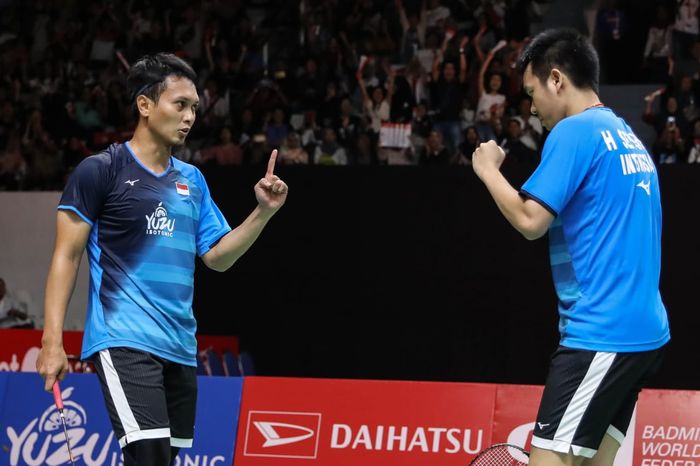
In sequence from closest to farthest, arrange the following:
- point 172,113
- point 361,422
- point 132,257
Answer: point 132,257, point 172,113, point 361,422

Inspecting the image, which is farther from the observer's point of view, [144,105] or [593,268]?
[144,105]

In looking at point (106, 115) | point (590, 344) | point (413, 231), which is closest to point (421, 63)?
point (413, 231)

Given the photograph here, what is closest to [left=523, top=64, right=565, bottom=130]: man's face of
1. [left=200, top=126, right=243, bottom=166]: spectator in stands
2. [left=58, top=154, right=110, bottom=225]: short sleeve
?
[left=58, top=154, right=110, bottom=225]: short sleeve

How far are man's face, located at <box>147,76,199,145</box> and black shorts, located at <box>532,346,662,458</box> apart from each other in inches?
59.3

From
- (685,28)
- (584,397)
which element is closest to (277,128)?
(685,28)

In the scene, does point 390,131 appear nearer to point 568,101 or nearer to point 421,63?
point 421,63

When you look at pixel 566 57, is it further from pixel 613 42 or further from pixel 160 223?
pixel 613 42

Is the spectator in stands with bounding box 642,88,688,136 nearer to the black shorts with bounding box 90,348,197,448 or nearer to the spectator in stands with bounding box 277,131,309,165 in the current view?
the spectator in stands with bounding box 277,131,309,165

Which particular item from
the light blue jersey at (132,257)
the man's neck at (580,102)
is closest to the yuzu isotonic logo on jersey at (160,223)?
the light blue jersey at (132,257)

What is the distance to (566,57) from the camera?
3.28 meters

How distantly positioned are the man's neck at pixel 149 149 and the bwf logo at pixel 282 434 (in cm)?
245

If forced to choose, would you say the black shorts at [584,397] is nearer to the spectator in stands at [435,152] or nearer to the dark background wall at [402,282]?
the dark background wall at [402,282]

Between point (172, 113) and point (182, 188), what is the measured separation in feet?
0.85

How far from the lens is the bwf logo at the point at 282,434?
594 cm
